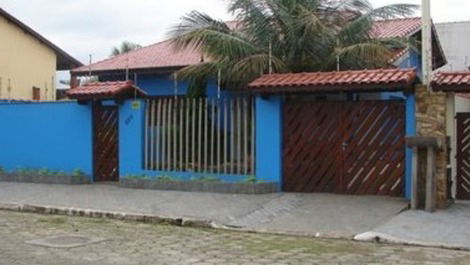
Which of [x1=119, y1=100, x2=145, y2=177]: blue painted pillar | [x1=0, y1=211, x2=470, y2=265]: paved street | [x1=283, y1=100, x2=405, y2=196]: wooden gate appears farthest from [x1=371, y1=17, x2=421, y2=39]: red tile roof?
[x1=0, y1=211, x2=470, y2=265]: paved street

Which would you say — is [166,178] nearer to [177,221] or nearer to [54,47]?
[177,221]

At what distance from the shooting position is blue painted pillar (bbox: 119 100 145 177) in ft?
51.1

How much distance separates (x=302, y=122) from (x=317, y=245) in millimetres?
4770

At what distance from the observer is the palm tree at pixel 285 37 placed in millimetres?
15242

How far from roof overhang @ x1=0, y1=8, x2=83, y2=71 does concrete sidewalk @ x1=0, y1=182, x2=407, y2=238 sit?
13.6 meters

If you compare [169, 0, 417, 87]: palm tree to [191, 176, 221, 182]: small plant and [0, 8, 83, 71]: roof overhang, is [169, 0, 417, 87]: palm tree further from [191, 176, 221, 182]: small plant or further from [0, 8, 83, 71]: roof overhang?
[0, 8, 83, 71]: roof overhang

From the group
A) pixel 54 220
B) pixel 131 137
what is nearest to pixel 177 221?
pixel 54 220

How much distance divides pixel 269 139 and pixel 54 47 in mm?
18545

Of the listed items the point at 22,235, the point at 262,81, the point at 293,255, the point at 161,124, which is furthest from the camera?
the point at 161,124

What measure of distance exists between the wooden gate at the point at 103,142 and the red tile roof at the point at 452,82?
7744mm

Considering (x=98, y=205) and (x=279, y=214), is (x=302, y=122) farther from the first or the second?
(x=98, y=205)

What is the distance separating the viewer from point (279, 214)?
38.7ft

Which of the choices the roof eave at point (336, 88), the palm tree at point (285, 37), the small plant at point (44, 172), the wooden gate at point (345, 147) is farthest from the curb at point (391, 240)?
the small plant at point (44, 172)

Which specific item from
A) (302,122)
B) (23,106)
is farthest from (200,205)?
(23,106)
